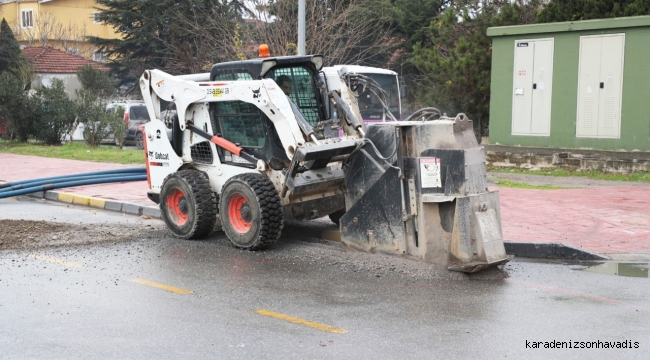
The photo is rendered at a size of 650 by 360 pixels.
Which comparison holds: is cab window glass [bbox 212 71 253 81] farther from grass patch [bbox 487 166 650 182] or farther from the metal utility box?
grass patch [bbox 487 166 650 182]

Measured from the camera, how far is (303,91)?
9922mm

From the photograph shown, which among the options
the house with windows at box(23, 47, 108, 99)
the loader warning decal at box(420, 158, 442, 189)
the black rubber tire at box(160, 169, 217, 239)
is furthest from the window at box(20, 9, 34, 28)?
the loader warning decal at box(420, 158, 442, 189)

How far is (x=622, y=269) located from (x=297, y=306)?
378 centimetres

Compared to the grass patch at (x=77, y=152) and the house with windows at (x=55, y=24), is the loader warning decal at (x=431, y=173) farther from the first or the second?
the house with windows at (x=55, y=24)

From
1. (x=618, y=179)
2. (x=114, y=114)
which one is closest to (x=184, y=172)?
(x=618, y=179)

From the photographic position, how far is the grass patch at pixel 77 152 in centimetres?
2047

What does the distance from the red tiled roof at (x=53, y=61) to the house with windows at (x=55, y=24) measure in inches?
320

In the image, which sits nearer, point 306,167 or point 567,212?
point 306,167

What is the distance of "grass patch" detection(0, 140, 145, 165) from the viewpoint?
20.5 metres

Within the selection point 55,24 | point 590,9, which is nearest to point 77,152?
point 590,9

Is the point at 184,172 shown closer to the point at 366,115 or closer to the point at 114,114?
the point at 366,115

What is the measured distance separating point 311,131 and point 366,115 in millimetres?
12319

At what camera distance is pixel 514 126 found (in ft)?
62.5

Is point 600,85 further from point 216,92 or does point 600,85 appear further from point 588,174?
point 216,92
